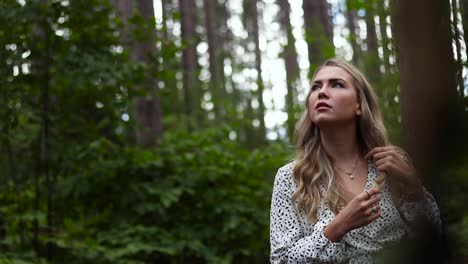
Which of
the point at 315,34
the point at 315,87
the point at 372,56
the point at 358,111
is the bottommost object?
the point at 358,111

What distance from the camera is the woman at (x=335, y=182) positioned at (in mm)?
2586

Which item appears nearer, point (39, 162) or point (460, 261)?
point (460, 261)

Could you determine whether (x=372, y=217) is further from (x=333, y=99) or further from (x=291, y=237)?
(x=333, y=99)

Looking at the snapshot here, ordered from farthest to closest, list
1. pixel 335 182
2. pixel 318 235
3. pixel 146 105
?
pixel 146 105 → pixel 335 182 → pixel 318 235

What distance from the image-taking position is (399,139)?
125 centimetres

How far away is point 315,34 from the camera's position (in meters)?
8.42

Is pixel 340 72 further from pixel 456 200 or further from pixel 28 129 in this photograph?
pixel 28 129

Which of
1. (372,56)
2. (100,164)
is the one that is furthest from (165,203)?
(372,56)

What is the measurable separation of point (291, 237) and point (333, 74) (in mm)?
740

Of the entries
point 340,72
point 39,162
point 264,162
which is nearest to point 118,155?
point 39,162

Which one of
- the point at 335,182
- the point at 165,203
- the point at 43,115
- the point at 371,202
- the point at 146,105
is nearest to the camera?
the point at 371,202

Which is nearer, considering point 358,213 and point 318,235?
point 358,213

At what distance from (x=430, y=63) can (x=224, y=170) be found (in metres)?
5.25

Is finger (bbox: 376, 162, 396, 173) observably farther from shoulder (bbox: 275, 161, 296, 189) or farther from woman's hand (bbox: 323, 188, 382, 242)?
shoulder (bbox: 275, 161, 296, 189)
